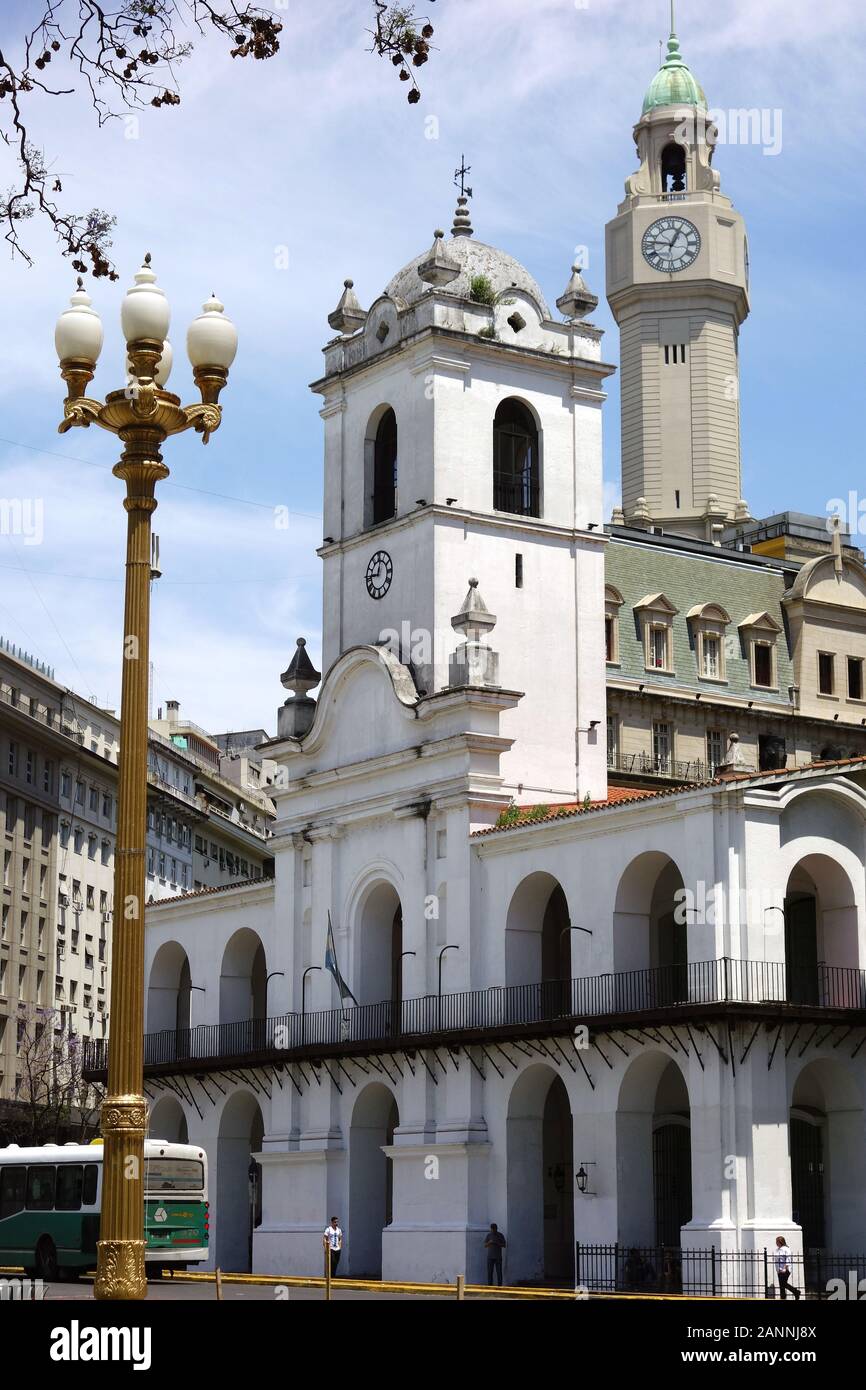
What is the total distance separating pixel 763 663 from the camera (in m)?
70.5

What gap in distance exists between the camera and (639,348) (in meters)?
89.4

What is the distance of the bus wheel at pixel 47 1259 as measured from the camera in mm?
46781

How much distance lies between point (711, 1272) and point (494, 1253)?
6.68 meters

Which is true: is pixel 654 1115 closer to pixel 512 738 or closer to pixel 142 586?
pixel 512 738

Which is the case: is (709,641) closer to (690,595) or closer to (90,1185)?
(690,595)

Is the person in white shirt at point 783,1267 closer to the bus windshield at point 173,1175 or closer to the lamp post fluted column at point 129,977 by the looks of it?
the bus windshield at point 173,1175

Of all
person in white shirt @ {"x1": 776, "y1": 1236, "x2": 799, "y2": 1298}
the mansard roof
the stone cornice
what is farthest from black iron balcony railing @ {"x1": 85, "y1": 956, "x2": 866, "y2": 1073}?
the mansard roof

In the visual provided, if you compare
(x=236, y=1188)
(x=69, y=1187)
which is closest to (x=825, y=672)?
(x=236, y=1188)

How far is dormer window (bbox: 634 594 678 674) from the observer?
6800 centimetres

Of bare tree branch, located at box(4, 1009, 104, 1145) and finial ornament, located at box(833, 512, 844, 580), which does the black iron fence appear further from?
bare tree branch, located at box(4, 1009, 104, 1145)

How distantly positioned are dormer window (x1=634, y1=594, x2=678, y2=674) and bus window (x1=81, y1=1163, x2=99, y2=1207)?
91.5 feet

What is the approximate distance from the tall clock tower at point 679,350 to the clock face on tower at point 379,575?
34.7 m

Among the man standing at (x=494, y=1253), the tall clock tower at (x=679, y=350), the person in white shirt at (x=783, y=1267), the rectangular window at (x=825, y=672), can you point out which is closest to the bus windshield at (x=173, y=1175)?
the man standing at (x=494, y=1253)
